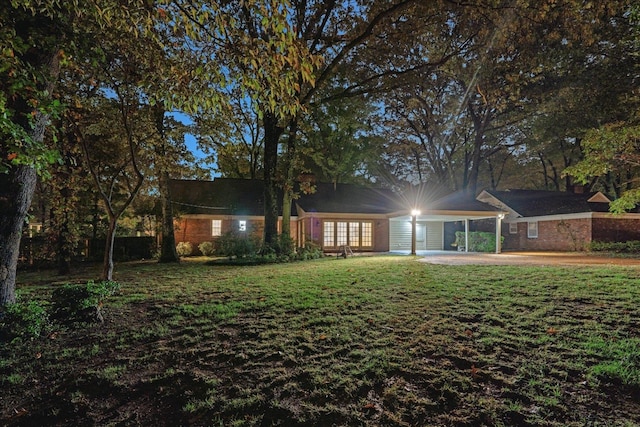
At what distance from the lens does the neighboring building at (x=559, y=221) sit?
1822cm

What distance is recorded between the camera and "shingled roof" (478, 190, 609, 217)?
63.8ft

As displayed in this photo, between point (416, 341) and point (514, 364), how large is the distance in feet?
3.47

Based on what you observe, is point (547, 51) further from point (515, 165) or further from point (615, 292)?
point (515, 165)

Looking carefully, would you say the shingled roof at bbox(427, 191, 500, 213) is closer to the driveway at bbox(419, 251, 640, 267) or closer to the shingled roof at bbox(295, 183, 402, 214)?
the driveway at bbox(419, 251, 640, 267)

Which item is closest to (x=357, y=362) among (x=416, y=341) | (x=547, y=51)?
(x=416, y=341)

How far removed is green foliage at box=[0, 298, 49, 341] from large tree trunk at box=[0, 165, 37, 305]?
0.86ft


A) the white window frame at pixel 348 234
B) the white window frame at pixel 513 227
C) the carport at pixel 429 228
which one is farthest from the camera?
the white window frame at pixel 513 227

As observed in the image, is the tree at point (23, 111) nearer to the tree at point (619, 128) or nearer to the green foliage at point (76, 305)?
the green foliage at point (76, 305)

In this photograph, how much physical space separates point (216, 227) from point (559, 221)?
72.0ft

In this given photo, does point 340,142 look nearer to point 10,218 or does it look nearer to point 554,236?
point 554,236

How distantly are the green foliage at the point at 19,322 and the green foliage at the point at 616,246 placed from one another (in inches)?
914

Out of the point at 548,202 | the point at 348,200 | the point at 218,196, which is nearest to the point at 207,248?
the point at 218,196

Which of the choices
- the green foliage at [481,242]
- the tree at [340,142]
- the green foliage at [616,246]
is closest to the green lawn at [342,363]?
the green foliage at [481,242]

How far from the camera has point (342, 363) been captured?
137 inches
